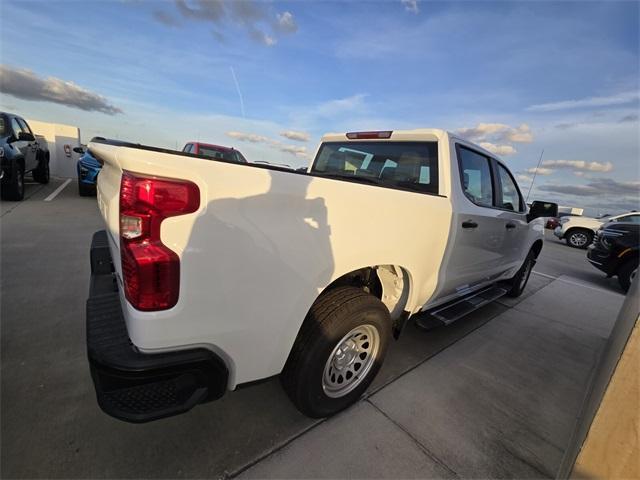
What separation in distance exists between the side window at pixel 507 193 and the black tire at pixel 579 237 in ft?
40.9

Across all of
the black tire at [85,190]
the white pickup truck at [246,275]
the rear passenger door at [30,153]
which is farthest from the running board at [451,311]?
the black tire at [85,190]

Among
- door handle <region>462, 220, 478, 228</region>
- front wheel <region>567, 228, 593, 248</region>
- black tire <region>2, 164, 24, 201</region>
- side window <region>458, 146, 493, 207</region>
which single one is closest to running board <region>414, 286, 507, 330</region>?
door handle <region>462, 220, 478, 228</region>

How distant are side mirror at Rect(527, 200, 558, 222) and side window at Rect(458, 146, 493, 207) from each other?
43.4 inches

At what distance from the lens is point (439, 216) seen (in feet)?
7.95

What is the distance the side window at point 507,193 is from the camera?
3704mm

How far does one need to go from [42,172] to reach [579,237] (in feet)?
66.0

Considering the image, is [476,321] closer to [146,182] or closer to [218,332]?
[218,332]

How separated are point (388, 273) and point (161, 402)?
68.3 inches

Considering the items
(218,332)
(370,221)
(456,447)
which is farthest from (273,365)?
(456,447)

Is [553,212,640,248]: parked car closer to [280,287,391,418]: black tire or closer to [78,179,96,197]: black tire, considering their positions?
[280,287,391,418]: black tire

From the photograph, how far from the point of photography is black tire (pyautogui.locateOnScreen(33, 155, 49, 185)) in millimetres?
9750

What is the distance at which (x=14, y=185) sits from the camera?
7.16 metres

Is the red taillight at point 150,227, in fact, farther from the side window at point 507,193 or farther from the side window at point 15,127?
the side window at point 15,127

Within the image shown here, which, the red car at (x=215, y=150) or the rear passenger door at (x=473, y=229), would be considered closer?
the rear passenger door at (x=473, y=229)
